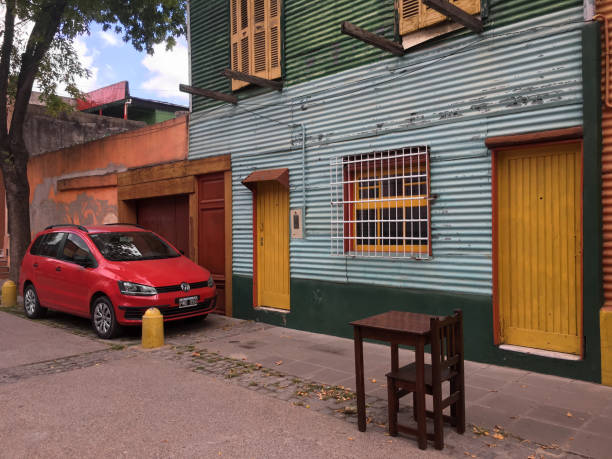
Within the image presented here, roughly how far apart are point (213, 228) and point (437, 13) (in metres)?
5.73

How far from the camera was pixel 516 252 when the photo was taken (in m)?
6.00

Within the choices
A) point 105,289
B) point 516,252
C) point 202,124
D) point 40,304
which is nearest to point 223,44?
point 202,124

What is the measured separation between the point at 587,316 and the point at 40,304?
8892 millimetres

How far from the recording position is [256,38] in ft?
30.0

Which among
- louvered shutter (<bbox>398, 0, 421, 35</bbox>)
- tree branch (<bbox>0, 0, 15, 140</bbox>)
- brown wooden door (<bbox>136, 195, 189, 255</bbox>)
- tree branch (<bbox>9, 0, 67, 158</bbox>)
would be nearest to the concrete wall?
tree branch (<bbox>9, 0, 67, 158</bbox>)

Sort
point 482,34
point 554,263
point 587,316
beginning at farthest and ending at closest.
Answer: point 482,34 → point 554,263 → point 587,316

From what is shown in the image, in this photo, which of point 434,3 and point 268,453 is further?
point 434,3

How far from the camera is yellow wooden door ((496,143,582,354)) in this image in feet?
18.1

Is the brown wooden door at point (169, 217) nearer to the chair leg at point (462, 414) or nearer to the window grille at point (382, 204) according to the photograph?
the window grille at point (382, 204)

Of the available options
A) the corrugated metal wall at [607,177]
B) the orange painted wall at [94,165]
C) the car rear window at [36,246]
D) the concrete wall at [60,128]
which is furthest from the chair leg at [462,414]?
the concrete wall at [60,128]

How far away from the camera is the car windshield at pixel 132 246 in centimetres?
838

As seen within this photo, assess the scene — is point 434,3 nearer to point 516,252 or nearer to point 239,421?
point 516,252

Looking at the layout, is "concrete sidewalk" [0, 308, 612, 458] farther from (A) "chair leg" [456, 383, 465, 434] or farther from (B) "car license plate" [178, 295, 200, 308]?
(B) "car license plate" [178, 295, 200, 308]

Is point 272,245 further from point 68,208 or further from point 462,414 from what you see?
point 68,208
